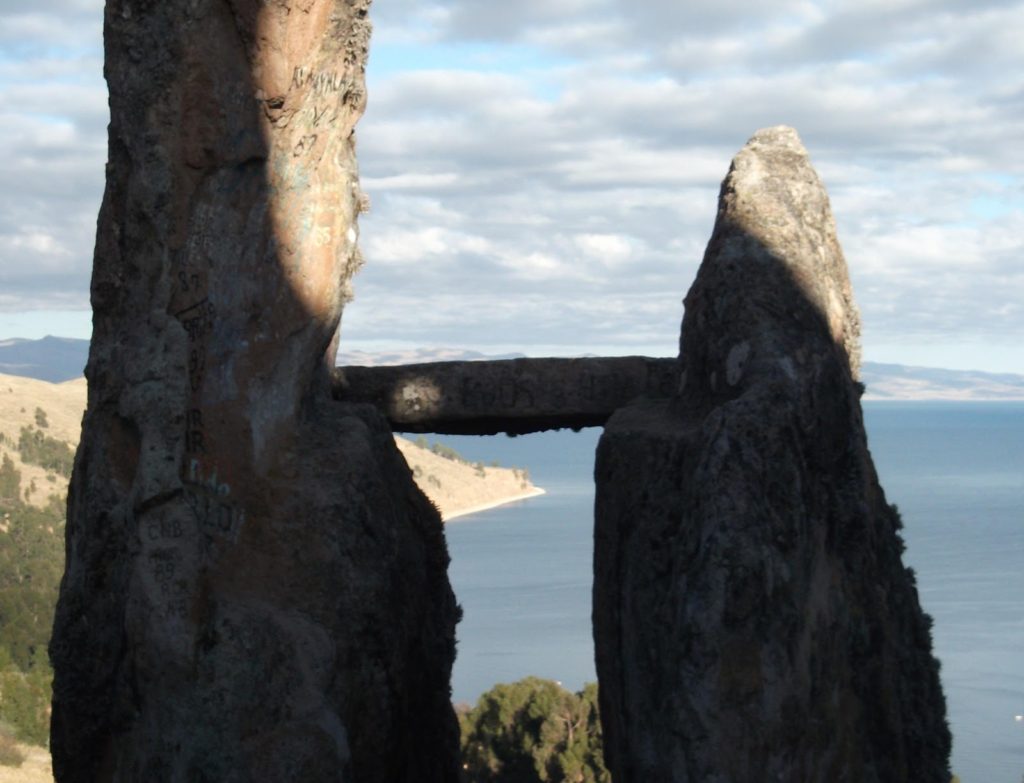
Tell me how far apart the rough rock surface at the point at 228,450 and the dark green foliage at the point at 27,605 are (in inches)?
538

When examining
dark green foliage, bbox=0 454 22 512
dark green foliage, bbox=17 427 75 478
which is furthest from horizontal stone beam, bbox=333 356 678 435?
dark green foliage, bbox=17 427 75 478

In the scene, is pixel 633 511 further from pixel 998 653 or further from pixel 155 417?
pixel 998 653

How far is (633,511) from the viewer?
690 centimetres

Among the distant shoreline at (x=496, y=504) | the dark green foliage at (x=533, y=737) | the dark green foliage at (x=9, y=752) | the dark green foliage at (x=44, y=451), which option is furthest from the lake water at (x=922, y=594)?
the dark green foliage at (x=44, y=451)

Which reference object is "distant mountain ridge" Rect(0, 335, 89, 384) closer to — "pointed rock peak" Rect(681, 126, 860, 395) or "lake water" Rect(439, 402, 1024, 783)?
"lake water" Rect(439, 402, 1024, 783)

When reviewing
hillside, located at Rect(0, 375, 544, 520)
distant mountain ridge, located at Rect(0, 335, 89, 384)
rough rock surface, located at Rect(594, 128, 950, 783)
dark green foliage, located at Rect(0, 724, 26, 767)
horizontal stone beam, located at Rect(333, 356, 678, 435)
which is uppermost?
distant mountain ridge, located at Rect(0, 335, 89, 384)

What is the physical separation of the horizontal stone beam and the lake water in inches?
565

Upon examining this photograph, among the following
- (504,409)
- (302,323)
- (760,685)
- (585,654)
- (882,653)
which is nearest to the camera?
(760,685)

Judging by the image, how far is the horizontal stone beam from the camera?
8641mm

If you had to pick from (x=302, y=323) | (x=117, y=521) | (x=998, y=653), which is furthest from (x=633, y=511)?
(x=998, y=653)

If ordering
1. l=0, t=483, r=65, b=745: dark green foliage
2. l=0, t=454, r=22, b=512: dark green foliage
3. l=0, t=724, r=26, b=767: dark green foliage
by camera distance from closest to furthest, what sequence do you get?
l=0, t=724, r=26, b=767: dark green foliage, l=0, t=483, r=65, b=745: dark green foliage, l=0, t=454, r=22, b=512: dark green foliage

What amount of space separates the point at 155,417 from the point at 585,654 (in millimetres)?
25572

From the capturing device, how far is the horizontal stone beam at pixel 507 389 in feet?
28.3

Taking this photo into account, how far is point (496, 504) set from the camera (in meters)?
65.6
